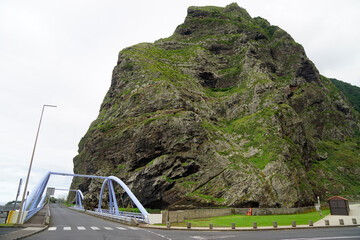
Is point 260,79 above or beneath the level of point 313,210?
above

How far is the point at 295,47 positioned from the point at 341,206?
312 feet

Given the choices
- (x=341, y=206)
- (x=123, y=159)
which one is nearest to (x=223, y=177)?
(x=341, y=206)

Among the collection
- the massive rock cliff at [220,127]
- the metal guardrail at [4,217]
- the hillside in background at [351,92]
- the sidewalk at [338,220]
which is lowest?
the metal guardrail at [4,217]

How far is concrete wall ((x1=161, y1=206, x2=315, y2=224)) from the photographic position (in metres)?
27.7

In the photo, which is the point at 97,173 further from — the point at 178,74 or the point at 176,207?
the point at 178,74

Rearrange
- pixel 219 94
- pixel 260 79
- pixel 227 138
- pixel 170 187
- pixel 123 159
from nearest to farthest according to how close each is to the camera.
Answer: pixel 170 187 → pixel 123 159 → pixel 227 138 → pixel 260 79 → pixel 219 94

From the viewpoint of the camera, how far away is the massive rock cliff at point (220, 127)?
153 ft

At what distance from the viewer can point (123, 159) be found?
2233 inches

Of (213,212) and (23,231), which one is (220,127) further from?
(23,231)

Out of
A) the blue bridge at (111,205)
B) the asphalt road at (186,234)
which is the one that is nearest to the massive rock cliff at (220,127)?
the blue bridge at (111,205)

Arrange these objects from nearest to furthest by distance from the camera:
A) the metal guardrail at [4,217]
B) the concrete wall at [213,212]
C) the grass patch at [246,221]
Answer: the metal guardrail at [4,217] → the grass patch at [246,221] → the concrete wall at [213,212]

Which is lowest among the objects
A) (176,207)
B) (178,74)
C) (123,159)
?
(176,207)

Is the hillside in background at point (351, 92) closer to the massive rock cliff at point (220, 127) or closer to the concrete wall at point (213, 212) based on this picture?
the massive rock cliff at point (220, 127)

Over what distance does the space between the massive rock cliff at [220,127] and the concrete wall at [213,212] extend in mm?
2838
